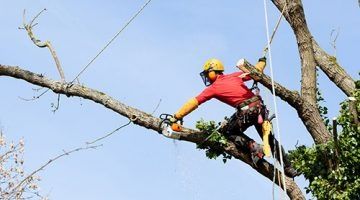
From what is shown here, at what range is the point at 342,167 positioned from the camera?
8.05 metres

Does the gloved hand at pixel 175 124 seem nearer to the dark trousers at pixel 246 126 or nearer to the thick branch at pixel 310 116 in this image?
the dark trousers at pixel 246 126

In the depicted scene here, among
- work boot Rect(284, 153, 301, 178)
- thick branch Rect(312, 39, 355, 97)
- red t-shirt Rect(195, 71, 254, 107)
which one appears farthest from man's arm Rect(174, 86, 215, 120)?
thick branch Rect(312, 39, 355, 97)

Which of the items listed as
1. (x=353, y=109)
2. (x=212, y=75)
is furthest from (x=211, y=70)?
(x=353, y=109)

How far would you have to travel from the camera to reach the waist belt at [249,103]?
26.4 feet

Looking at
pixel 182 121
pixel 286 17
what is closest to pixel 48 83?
pixel 182 121

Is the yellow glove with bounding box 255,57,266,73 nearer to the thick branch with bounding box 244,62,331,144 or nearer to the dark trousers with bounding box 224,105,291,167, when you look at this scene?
the thick branch with bounding box 244,62,331,144

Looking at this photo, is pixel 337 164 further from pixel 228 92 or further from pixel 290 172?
pixel 228 92

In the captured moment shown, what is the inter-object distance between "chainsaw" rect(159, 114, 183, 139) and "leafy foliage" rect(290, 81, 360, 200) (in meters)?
1.37

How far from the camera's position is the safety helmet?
8336 millimetres

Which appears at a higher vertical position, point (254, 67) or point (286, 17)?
point (286, 17)

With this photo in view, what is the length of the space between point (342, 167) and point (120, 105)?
8.65 feet

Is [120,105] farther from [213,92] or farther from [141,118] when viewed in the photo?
[213,92]

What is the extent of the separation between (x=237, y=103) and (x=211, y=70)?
20.0 inches

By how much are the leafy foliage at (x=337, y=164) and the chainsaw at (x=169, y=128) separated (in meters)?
1.37
